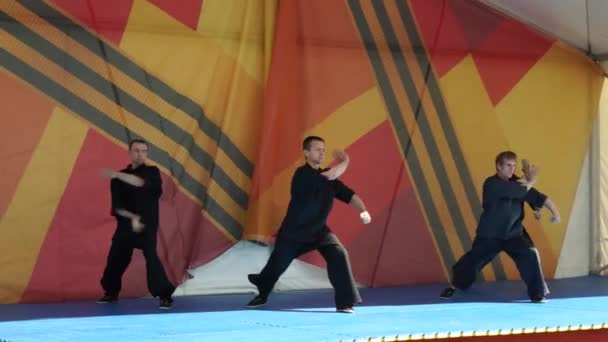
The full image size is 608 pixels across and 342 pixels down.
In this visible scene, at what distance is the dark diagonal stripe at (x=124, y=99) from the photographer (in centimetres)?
999

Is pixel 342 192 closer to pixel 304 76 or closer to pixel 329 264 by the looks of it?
pixel 329 264

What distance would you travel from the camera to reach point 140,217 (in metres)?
9.35

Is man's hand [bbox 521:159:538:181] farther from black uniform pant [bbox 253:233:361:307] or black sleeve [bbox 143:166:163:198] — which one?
black sleeve [bbox 143:166:163:198]

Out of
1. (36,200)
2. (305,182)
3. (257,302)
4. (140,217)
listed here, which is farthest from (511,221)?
(36,200)

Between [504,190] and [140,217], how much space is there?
10.8ft

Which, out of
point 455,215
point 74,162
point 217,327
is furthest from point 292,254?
point 455,215

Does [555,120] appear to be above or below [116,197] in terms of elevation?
above

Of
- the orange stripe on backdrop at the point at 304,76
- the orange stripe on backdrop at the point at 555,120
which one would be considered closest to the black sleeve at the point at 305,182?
the orange stripe on backdrop at the point at 304,76

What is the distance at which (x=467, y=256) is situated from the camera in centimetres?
1052

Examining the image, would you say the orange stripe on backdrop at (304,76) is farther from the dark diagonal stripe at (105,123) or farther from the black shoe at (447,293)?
the black shoe at (447,293)

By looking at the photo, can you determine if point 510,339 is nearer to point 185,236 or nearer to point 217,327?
point 217,327

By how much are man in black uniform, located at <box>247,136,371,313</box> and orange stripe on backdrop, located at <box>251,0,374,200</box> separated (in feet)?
5.01

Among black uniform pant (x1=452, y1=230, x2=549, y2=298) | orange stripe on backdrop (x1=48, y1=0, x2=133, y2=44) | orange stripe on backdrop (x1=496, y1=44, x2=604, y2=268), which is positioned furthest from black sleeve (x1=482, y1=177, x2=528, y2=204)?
orange stripe on backdrop (x1=48, y1=0, x2=133, y2=44)

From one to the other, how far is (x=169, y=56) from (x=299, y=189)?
2.18 meters
